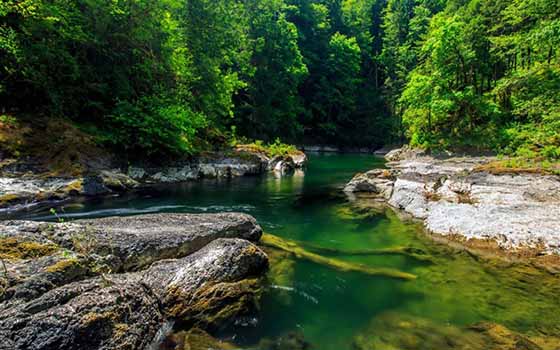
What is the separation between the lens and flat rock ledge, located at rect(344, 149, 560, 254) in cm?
709

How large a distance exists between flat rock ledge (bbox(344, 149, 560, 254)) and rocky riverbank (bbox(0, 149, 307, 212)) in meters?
10.3

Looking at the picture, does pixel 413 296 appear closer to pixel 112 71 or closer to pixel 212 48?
pixel 112 71

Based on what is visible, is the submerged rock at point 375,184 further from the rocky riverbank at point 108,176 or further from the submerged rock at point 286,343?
the submerged rock at point 286,343

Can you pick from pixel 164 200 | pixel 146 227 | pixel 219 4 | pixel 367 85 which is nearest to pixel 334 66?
pixel 367 85

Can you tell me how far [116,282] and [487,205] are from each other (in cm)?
945

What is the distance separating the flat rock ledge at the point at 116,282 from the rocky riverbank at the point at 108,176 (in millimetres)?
6400

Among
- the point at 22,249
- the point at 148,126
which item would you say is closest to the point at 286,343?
the point at 22,249

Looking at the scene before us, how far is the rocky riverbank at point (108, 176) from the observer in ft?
35.2

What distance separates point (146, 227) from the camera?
634 cm

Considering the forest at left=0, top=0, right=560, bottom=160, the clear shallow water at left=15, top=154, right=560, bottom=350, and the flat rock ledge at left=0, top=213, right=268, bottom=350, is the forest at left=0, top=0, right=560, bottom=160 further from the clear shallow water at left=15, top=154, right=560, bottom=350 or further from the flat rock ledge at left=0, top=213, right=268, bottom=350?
the flat rock ledge at left=0, top=213, right=268, bottom=350

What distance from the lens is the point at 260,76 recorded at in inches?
1513

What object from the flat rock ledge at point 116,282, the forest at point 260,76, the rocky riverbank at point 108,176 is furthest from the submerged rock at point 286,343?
the forest at point 260,76

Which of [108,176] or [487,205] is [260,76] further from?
[487,205]

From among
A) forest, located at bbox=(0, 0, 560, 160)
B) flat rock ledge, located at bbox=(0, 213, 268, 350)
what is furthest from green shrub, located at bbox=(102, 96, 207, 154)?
flat rock ledge, located at bbox=(0, 213, 268, 350)
